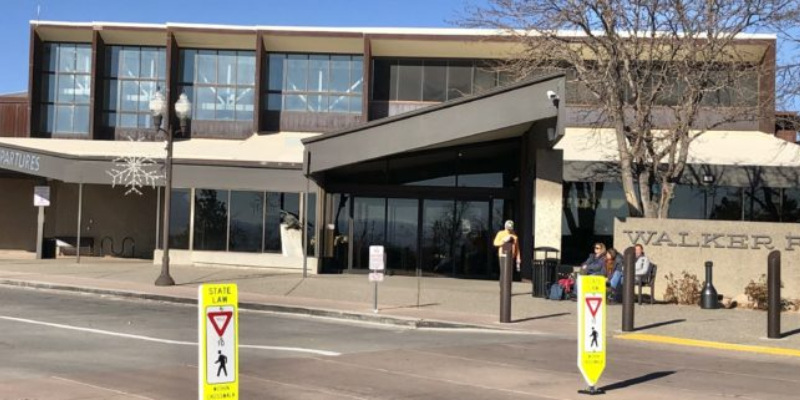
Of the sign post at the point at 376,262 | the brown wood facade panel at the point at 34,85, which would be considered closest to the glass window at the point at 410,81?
the brown wood facade panel at the point at 34,85

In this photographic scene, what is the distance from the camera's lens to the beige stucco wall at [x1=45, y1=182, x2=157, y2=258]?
101 feet

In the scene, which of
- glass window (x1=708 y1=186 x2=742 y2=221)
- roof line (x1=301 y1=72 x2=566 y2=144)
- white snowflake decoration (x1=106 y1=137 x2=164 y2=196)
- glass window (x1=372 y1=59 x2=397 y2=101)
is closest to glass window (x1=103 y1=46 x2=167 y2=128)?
white snowflake decoration (x1=106 y1=137 x2=164 y2=196)

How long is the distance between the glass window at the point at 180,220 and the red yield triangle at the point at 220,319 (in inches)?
822

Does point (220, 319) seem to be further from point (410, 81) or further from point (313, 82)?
point (313, 82)

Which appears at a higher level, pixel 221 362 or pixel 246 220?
pixel 246 220

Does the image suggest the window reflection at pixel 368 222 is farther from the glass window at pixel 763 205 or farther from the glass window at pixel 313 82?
the glass window at pixel 763 205

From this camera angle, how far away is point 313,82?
30.8 m

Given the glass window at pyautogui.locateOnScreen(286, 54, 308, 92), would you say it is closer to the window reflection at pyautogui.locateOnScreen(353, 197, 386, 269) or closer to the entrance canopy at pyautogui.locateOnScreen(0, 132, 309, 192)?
the entrance canopy at pyautogui.locateOnScreen(0, 132, 309, 192)

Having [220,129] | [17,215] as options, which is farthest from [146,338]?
[17,215]

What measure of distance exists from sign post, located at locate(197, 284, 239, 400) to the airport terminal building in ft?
43.4

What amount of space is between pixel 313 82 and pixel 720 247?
17.7m

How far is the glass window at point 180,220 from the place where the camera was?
84.4 ft

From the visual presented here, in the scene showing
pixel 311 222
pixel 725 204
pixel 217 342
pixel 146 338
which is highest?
pixel 725 204

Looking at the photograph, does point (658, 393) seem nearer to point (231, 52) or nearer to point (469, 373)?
point (469, 373)
